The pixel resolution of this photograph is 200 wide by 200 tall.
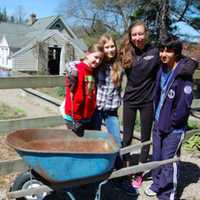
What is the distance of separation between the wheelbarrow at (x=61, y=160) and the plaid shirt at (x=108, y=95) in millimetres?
457

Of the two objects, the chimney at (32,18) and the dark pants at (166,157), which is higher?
the chimney at (32,18)

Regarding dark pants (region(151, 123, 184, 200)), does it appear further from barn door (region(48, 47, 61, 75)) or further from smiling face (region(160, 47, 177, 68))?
barn door (region(48, 47, 61, 75))

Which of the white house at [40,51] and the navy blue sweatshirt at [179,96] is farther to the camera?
the white house at [40,51]

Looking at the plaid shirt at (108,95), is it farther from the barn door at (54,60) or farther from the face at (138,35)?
the barn door at (54,60)

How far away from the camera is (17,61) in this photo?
31.0m

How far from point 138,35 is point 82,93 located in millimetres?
843

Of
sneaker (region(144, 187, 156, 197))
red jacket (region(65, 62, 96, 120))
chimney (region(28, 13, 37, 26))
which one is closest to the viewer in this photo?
red jacket (region(65, 62, 96, 120))

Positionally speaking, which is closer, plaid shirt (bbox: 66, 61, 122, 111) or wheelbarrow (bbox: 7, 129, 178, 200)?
wheelbarrow (bbox: 7, 129, 178, 200)

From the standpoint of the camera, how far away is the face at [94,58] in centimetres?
363

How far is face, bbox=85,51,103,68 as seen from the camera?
3635mm

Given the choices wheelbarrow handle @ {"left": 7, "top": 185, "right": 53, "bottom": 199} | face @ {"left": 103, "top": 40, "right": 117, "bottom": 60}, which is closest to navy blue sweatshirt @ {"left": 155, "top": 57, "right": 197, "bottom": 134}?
face @ {"left": 103, "top": 40, "right": 117, "bottom": 60}

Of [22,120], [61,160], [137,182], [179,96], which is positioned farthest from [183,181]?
[61,160]

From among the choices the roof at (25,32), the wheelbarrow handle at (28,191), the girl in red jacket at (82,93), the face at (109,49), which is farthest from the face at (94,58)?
the roof at (25,32)

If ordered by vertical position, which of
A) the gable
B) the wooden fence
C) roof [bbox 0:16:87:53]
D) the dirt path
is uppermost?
roof [bbox 0:16:87:53]
